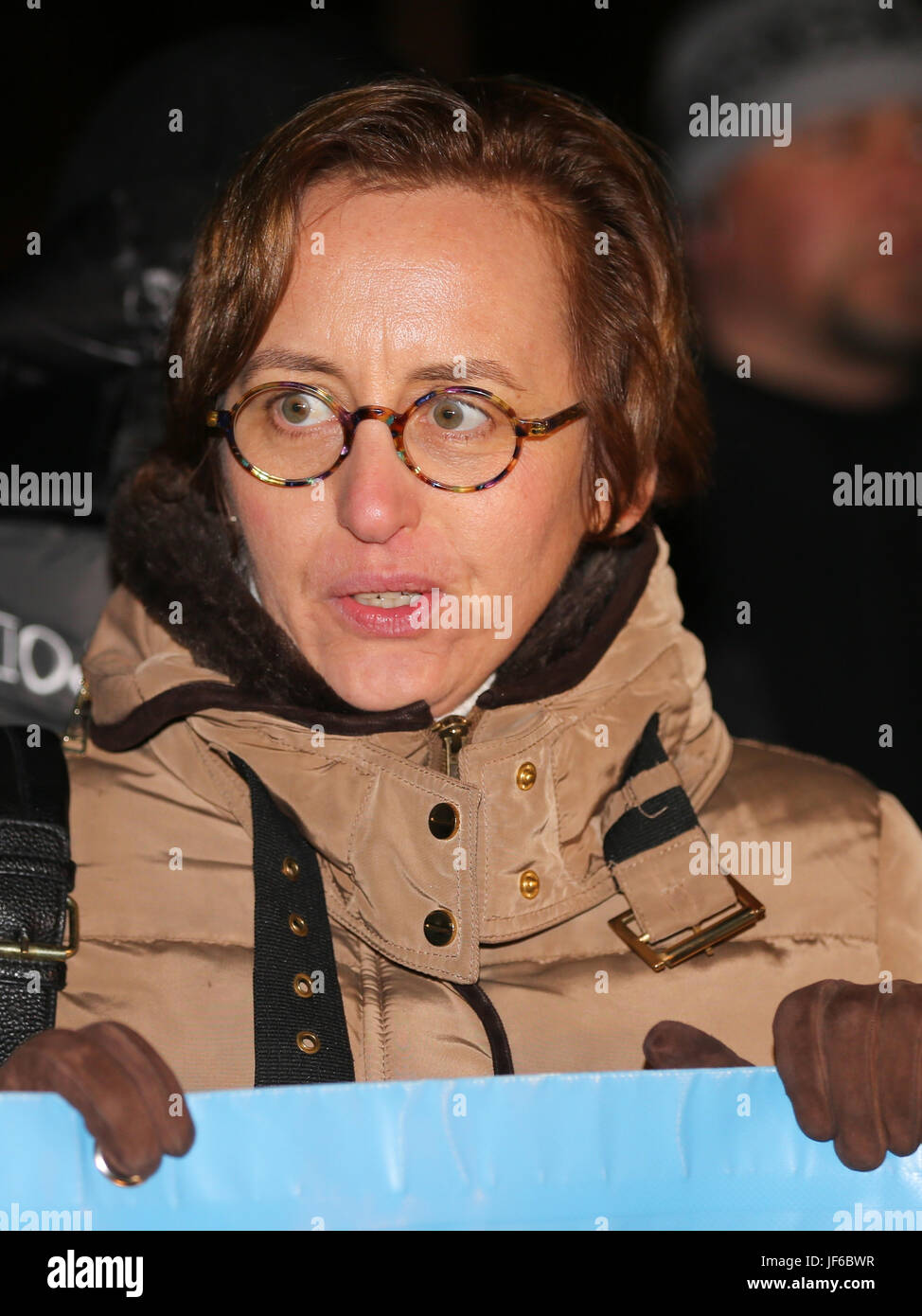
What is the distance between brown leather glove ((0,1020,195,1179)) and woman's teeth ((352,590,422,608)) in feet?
1.68

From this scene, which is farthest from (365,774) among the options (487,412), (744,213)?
(744,213)

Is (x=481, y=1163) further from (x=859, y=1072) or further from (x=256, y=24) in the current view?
(x=256, y=24)

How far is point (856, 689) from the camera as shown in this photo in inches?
135

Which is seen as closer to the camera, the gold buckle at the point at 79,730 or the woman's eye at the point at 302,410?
the woman's eye at the point at 302,410

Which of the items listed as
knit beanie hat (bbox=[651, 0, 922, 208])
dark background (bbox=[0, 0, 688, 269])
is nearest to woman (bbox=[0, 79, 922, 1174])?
dark background (bbox=[0, 0, 688, 269])

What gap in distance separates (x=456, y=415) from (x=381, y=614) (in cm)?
22

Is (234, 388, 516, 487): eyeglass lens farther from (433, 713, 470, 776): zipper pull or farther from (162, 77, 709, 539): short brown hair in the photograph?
(433, 713, 470, 776): zipper pull

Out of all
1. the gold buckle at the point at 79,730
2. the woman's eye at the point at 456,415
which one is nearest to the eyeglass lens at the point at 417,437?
the woman's eye at the point at 456,415

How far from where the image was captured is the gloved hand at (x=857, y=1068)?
1350mm

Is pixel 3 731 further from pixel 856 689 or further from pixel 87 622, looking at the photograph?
pixel 856 689

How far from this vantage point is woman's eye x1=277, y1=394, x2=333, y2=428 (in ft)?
5.18

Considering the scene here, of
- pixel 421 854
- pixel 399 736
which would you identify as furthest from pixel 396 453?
pixel 421 854

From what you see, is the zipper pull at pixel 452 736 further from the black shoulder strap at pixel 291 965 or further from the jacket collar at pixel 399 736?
the black shoulder strap at pixel 291 965

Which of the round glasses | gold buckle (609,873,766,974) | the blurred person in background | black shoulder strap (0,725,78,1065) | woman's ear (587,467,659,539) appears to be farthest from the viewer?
the blurred person in background
